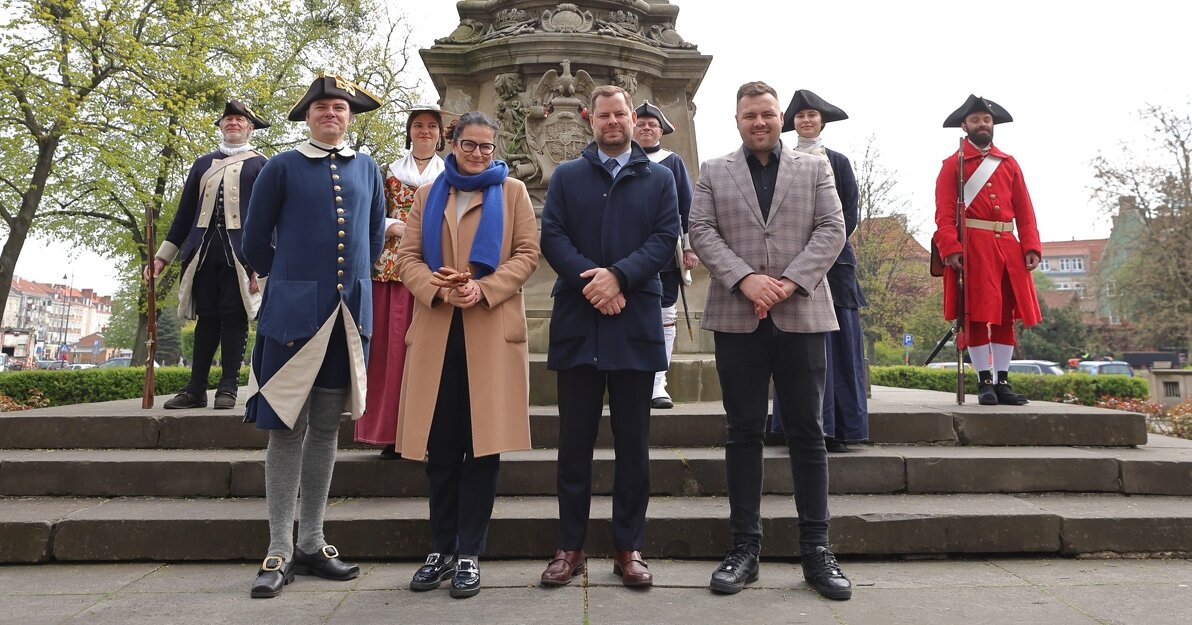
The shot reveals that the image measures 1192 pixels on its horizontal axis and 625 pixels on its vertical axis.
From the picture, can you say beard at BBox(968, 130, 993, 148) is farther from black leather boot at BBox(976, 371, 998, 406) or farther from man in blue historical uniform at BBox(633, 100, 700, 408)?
man in blue historical uniform at BBox(633, 100, 700, 408)

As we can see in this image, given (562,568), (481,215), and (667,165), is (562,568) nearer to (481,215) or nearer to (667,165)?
(481,215)

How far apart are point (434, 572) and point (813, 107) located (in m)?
3.53

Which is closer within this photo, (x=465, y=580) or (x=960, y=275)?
(x=465, y=580)

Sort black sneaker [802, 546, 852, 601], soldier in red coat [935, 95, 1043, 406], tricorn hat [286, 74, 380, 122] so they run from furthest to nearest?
soldier in red coat [935, 95, 1043, 406] → tricorn hat [286, 74, 380, 122] → black sneaker [802, 546, 852, 601]

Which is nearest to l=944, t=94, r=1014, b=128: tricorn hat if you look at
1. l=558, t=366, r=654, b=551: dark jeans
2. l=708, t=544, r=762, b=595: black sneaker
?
l=558, t=366, r=654, b=551: dark jeans

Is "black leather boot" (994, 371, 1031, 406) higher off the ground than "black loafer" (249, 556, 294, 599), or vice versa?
"black leather boot" (994, 371, 1031, 406)

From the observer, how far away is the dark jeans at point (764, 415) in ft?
11.6

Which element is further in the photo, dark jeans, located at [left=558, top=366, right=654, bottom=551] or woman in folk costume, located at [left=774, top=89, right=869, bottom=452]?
woman in folk costume, located at [left=774, top=89, right=869, bottom=452]

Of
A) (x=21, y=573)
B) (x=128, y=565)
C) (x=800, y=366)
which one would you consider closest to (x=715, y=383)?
(x=800, y=366)

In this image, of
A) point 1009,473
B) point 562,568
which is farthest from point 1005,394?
point 562,568

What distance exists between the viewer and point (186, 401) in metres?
5.68

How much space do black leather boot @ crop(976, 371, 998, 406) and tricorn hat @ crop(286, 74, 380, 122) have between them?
4847mm

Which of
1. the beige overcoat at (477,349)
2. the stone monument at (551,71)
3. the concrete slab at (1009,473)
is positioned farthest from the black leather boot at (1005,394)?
the beige overcoat at (477,349)

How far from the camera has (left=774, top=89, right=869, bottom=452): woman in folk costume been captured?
4762 mm
